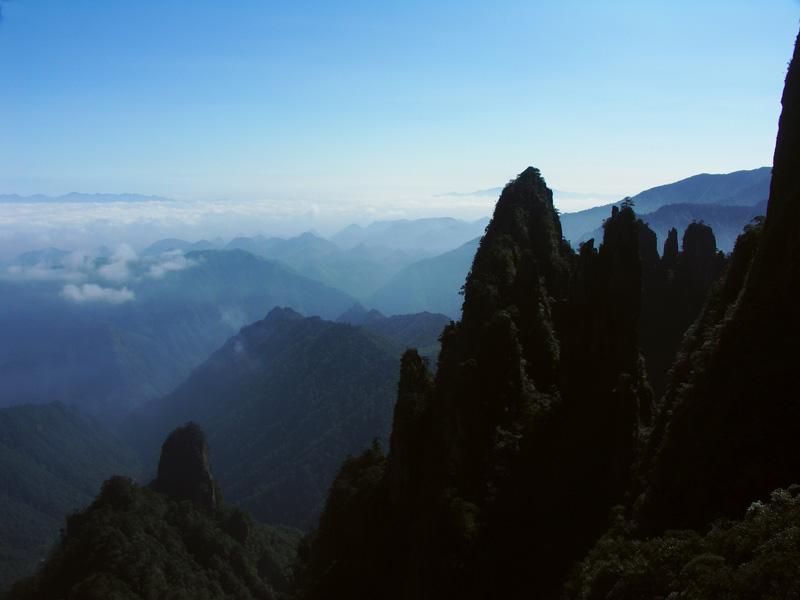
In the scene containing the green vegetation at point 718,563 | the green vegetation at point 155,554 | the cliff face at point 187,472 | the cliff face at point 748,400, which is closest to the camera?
the green vegetation at point 718,563

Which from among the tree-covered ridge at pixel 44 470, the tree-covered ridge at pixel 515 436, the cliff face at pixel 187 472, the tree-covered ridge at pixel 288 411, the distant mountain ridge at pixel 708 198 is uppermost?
the distant mountain ridge at pixel 708 198

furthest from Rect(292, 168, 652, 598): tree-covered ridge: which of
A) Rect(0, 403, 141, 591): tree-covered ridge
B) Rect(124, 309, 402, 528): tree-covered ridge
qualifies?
Rect(0, 403, 141, 591): tree-covered ridge

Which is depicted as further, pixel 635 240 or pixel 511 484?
pixel 635 240

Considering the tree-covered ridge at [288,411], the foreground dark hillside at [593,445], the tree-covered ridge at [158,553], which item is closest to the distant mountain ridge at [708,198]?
the tree-covered ridge at [288,411]

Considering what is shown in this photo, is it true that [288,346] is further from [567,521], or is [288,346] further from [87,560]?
[567,521]

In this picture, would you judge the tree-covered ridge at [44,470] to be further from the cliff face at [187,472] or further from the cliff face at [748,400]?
the cliff face at [748,400]

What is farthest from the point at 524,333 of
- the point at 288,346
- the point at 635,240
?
the point at 288,346

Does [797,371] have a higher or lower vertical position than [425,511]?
higher
